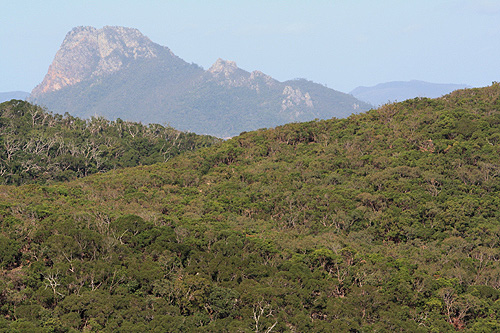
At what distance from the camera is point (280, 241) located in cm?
5631

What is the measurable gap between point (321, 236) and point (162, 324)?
2699cm

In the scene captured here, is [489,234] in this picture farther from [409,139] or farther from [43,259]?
[43,259]

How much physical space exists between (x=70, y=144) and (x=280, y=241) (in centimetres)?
6995

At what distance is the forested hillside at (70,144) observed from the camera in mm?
100125

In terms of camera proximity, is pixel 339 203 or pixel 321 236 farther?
pixel 339 203

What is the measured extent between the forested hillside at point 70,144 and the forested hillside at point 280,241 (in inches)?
807

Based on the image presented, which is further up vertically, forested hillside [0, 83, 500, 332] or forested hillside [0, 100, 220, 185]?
forested hillside [0, 100, 220, 185]

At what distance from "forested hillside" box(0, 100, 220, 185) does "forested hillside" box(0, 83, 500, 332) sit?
20500mm

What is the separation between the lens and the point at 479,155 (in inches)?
3000

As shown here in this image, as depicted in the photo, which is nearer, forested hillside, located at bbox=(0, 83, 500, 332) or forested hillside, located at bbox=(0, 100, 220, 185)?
forested hillside, located at bbox=(0, 83, 500, 332)

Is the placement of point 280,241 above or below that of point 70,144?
below

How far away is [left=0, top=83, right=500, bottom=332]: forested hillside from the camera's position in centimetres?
4159

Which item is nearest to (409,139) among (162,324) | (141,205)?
(141,205)

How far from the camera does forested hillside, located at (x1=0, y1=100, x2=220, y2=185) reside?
100 meters
